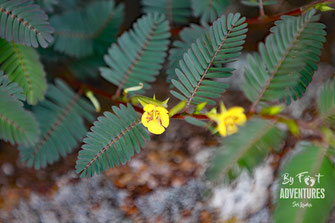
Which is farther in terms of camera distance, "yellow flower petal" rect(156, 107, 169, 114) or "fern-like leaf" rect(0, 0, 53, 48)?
"fern-like leaf" rect(0, 0, 53, 48)

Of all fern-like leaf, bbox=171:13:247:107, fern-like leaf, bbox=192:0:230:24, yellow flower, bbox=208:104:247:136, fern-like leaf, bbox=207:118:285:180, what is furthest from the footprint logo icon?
fern-like leaf, bbox=192:0:230:24

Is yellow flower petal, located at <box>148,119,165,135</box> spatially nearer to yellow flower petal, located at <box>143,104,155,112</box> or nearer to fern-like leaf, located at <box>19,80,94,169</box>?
yellow flower petal, located at <box>143,104,155,112</box>

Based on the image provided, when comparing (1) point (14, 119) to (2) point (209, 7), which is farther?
(2) point (209, 7)

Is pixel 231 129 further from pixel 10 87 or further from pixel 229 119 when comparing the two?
pixel 10 87

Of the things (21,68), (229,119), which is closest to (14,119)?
(21,68)

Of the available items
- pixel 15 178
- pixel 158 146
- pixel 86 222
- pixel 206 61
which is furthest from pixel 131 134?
pixel 15 178

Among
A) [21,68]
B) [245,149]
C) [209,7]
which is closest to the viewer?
[245,149]
